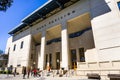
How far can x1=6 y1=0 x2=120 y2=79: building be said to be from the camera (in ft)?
54.0

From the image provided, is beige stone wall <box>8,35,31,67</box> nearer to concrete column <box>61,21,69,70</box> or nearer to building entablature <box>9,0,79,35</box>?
building entablature <box>9,0,79,35</box>

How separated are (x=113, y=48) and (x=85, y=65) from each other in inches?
183

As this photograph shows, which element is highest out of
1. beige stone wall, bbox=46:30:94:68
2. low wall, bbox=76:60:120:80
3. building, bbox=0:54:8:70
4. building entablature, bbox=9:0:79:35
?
building entablature, bbox=9:0:79:35

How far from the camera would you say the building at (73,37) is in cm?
1645

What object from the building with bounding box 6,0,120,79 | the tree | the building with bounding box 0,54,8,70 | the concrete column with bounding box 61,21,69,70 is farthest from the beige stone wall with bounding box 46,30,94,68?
the building with bounding box 0,54,8,70

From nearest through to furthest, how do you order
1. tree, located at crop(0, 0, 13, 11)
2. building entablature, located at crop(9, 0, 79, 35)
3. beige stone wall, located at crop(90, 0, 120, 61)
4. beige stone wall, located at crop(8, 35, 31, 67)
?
tree, located at crop(0, 0, 13, 11)
beige stone wall, located at crop(90, 0, 120, 61)
building entablature, located at crop(9, 0, 79, 35)
beige stone wall, located at crop(8, 35, 31, 67)

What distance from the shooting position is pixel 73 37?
92.9 feet

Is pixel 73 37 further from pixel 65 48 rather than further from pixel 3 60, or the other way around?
pixel 3 60

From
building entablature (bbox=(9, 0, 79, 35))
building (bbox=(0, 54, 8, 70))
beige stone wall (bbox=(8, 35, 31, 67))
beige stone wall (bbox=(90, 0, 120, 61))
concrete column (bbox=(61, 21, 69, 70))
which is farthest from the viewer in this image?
building (bbox=(0, 54, 8, 70))

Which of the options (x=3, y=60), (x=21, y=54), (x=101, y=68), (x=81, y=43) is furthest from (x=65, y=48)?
(x=3, y=60)

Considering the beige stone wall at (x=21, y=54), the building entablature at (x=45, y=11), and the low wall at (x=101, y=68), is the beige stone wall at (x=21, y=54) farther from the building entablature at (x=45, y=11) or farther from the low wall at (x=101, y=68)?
the low wall at (x=101, y=68)

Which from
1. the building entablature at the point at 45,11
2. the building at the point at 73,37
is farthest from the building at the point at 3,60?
the building entablature at the point at 45,11

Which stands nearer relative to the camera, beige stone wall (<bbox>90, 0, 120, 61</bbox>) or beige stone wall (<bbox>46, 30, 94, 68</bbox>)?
beige stone wall (<bbox>90, 0, 120, 61</bbox>)

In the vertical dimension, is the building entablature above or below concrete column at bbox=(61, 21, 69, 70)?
above
